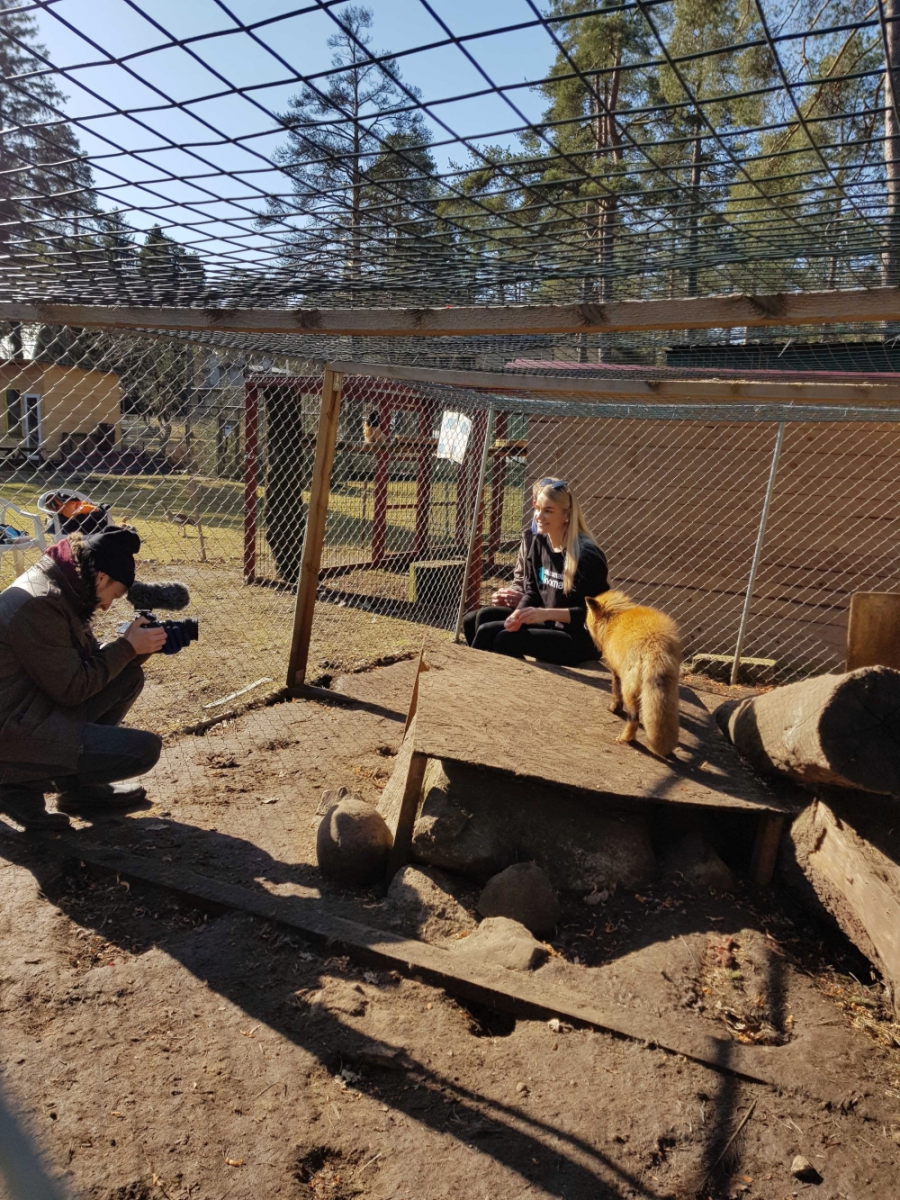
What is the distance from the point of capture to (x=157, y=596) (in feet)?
11.7

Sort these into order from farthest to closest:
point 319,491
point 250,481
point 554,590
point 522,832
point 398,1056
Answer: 1. point 250,481
2. point 319,491
3. point 554,590
4. point 522,832
5. point 398,1056

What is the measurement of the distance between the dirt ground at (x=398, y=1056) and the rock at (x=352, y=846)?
90mm

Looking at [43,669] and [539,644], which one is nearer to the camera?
[43,669]

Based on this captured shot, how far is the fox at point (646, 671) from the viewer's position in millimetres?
3389

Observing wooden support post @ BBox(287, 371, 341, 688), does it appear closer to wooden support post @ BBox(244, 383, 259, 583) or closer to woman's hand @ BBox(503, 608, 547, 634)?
woman's hand @ BBox(503, 608, 547, 634)

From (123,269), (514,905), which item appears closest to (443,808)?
(514,905)

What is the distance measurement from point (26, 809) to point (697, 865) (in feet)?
8.64

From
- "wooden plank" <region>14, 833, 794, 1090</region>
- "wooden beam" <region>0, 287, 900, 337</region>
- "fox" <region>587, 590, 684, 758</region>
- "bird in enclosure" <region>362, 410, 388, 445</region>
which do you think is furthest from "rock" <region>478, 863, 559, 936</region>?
"bird in enclosure" <region>362, 410, 388, 445</region>

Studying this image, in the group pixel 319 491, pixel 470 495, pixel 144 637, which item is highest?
pixel 470 495

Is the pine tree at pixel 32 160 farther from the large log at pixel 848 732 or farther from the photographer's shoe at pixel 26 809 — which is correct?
the large log at pixel 848 732

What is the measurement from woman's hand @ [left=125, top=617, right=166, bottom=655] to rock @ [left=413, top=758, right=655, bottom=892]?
122 cm

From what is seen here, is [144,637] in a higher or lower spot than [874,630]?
lower

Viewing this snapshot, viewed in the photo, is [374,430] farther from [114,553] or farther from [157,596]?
A: [114,553]

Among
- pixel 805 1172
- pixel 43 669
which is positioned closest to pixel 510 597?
pixel 43 669
